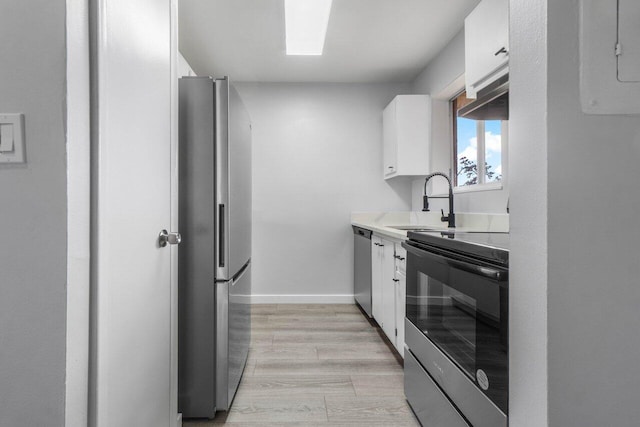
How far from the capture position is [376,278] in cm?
301

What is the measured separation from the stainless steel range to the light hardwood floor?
259 millimetres

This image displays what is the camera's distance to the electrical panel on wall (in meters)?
0.66

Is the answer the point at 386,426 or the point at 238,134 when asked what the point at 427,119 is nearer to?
the point at 238,134

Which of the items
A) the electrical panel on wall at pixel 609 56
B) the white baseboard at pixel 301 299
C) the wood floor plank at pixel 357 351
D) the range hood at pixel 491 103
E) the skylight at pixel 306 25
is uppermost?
the skylight at pixel 306 25

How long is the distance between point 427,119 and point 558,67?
294cm

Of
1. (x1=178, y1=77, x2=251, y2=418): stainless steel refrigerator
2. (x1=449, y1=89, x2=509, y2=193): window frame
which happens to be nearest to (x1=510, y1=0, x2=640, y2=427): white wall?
(x1=178, y1=77, x2=251, y2=418): stainless steel refrigerator

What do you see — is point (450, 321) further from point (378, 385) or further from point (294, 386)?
point (294, 386)

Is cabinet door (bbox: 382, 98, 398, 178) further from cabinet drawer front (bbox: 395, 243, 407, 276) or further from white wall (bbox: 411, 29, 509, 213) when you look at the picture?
cabinet drawer front (bbox: 395, 243, 407, 276)

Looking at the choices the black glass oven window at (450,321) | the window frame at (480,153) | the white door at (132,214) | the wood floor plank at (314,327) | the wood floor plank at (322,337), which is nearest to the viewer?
the white door at (132,214)

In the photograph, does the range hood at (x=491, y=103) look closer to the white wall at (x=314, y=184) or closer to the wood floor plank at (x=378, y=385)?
the wood floor plank at (x=378, y=385)

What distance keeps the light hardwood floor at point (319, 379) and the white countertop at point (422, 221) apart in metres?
0.85

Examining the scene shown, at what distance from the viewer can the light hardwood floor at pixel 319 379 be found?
71.2 inches

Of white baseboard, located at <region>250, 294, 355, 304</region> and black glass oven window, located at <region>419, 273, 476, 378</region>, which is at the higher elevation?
black glass oven window, located at <region>419, 273, 476, 378</region>

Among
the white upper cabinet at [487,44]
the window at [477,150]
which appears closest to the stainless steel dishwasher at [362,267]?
the window at [477,150]
